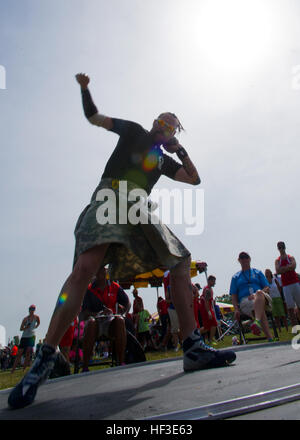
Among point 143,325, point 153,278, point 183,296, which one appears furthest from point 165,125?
point 153,278

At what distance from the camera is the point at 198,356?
2.29 metres

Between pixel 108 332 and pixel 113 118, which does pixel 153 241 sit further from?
pixel 108 332

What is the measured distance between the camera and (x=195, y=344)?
2291 millimetres

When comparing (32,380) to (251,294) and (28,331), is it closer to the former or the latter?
(251,294)

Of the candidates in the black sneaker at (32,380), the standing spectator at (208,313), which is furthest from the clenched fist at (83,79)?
the standing spectator at (208,313)

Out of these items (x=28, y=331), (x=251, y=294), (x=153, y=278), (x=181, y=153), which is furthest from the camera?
(x=153, y=278)

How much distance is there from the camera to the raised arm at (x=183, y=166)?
262cm

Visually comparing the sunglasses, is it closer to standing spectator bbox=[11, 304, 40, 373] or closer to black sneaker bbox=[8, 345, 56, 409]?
black sneaker bbox=[8, 345, 56, 409]

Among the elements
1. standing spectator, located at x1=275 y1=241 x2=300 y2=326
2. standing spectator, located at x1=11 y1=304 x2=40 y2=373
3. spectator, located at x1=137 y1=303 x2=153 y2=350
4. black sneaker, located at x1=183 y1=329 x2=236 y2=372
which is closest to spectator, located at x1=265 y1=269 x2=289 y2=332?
standing spectator, located at x1=275 y1=241 x2=300 y2=326

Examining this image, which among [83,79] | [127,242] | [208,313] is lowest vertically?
[208,313]

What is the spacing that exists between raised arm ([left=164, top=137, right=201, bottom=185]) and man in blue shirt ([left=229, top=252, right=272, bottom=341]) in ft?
12.1

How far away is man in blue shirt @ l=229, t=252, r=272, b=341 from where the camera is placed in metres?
5.66

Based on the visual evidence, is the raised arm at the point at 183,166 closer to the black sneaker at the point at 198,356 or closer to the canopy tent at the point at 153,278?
the black sneaker at the point at 198,356

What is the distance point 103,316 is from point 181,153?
249cm
